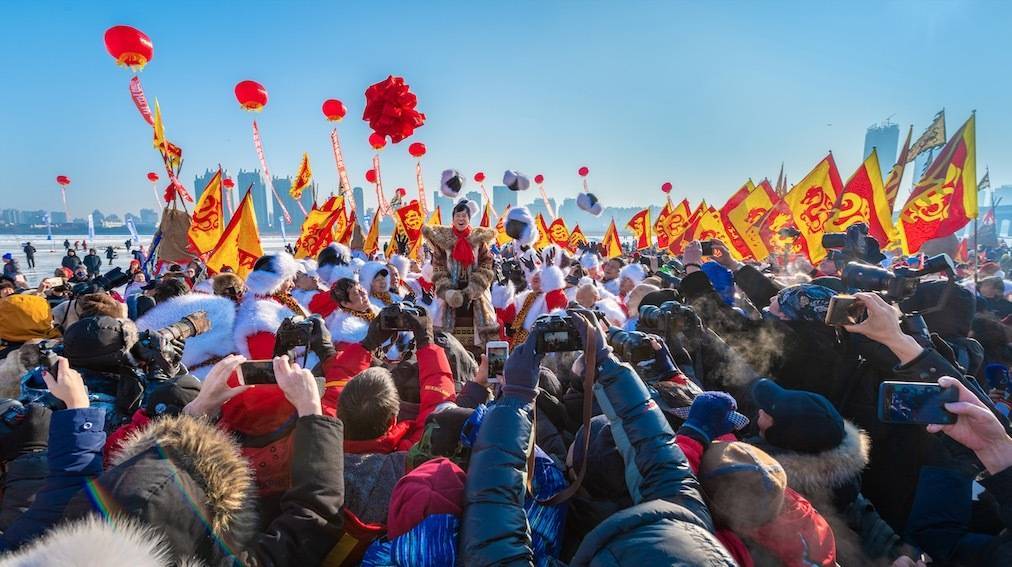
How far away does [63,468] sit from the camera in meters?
1.45

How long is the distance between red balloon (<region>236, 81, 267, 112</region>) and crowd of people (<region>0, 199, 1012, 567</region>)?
9216 millimetres

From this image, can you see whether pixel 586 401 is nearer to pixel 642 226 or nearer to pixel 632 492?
pixel 632 492

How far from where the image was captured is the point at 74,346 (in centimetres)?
219

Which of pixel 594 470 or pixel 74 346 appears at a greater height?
pixel 74 346

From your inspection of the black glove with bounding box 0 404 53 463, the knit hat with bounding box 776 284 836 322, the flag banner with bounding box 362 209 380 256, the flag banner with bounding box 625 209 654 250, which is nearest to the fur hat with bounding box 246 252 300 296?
the black glove with bounding box 0 404 53 463

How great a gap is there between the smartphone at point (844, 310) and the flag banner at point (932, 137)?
13.0m

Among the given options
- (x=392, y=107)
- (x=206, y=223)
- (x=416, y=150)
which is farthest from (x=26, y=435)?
(x=416, y=150)

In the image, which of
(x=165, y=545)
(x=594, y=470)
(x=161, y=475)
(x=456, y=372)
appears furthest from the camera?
(x=456, y=372)

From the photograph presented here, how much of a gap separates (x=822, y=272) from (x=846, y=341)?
3.21 metres

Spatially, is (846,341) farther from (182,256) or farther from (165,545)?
(182,256)

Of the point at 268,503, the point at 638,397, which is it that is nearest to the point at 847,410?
the point at 638,397

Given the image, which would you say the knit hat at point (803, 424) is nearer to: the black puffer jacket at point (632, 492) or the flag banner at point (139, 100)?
the black puffer jacket at point (632, 492)

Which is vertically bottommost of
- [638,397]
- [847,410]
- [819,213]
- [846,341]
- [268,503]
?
[847,410]

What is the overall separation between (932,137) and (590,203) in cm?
875
